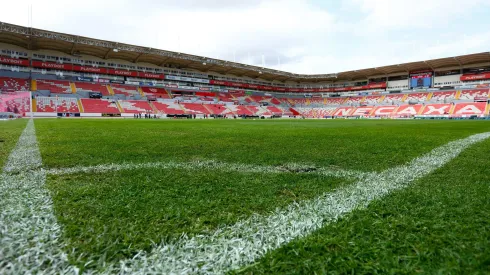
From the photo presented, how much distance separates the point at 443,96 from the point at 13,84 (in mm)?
62701

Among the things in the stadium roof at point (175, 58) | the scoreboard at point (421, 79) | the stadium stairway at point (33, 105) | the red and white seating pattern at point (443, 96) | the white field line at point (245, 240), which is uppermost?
the stadium roof at point (175, 58)

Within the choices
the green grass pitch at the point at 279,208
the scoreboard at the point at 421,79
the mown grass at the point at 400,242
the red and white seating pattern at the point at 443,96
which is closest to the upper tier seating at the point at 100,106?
the green grass pitch at the point at 279,208

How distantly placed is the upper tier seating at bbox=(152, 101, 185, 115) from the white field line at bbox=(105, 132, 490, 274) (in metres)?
38.9

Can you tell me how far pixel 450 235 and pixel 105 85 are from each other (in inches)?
1776

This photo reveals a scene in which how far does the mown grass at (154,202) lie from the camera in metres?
1.13

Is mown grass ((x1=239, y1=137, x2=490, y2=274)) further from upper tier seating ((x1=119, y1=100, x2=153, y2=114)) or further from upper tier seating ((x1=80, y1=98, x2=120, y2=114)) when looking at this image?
upper tier seating ((x1=119, y1=100, x2=153, y2=114))

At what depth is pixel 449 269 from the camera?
87cm

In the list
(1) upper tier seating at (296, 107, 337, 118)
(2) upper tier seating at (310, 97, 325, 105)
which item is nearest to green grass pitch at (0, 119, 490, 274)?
(1) upper tier seating at (296, 107, 337, 118)

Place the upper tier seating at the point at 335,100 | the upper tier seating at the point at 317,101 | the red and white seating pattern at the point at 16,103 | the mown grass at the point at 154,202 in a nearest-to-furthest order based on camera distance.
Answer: the mown grass at the point at 154,202
the red and white seating pattern at the point at 16,103
the upper tier seating at the point at 335,100
the upper tier seating at the point at 317,101

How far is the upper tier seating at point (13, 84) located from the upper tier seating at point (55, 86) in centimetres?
136

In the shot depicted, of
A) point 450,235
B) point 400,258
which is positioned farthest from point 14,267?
point 450,235

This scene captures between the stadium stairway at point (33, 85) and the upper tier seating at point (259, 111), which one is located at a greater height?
the stadium stairway at point (33, 85)

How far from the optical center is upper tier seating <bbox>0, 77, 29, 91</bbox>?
30.9m

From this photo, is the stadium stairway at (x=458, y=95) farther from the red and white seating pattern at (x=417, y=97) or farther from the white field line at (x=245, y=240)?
the white field line at (x=245, y=240)
